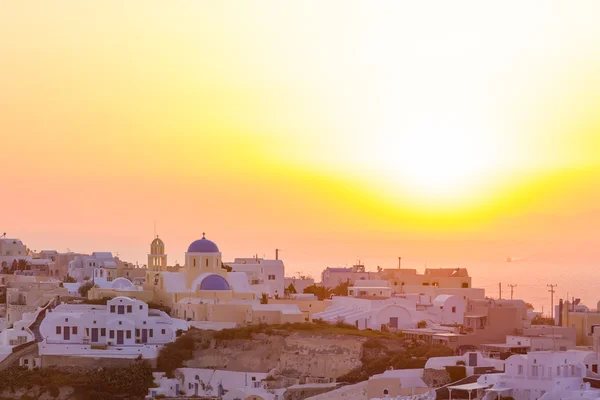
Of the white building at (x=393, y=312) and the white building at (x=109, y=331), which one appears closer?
the white building at (x=109, y=331)

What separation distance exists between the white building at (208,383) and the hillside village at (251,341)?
0.05 meters

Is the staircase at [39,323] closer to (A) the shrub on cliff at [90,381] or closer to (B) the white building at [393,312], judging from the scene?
(A) the shrub on cliff at [90,381]

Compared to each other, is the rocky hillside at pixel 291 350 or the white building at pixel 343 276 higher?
the white building at pixel 343 276

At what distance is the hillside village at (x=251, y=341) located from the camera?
189 feet

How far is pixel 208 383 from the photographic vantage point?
6225 centimetres

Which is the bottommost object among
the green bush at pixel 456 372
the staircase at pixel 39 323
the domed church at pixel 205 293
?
the green bush at pixel 456 372

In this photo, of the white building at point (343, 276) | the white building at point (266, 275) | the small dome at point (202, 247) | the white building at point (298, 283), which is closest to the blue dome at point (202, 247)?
the small dome at point (202, 247)

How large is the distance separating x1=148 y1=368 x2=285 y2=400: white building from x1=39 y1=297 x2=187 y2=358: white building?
2033 mm

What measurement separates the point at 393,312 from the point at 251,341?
325 inches

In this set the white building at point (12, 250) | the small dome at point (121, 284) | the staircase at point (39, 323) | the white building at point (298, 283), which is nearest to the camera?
the staircase at point (39, 323)

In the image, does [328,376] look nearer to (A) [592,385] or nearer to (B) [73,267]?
(A) [592,385]

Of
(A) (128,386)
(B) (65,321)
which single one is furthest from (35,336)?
(A) (128,386)

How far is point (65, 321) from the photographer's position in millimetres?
65125

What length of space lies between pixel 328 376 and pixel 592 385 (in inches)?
645
